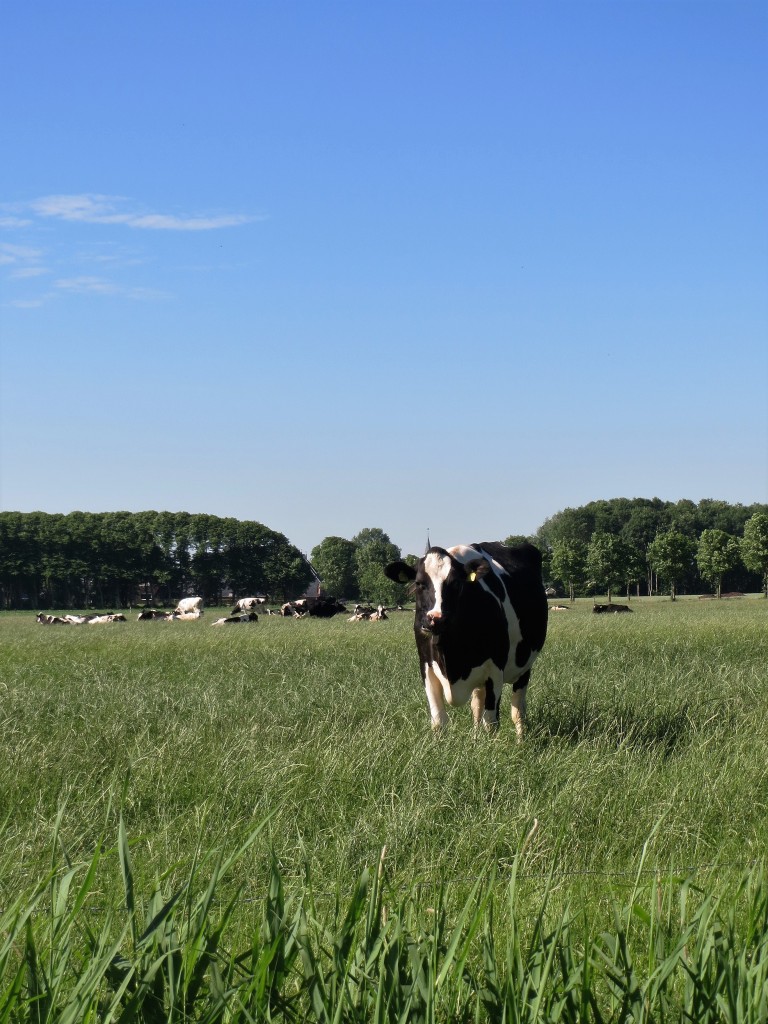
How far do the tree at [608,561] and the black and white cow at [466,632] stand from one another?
277 feet

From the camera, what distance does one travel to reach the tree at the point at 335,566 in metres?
121

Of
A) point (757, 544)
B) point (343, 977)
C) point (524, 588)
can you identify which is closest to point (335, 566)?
point (757, 544)

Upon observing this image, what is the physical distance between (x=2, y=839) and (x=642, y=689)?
8.11m

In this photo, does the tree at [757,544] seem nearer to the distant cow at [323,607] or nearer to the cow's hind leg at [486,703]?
the distant cow at [323,607]

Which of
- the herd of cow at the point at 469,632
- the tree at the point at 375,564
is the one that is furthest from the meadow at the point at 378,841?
the tree at the point at 375,564

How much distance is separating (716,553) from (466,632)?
298ft

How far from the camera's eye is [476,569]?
10492 mm

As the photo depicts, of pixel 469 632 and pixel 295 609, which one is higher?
pixel 469 632

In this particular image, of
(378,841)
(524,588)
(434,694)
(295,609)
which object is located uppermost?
(524,588)

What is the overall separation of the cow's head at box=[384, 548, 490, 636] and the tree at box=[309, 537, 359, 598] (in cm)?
10926

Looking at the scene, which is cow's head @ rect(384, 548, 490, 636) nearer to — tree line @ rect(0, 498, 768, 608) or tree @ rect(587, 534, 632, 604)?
tree line @ rect(0, 498, 768, 608)

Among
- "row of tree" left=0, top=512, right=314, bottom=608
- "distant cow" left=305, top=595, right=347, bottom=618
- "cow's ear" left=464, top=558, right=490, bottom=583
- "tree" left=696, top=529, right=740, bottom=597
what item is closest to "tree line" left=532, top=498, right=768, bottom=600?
"tree" left=696, top=529, right=740, bottom=597

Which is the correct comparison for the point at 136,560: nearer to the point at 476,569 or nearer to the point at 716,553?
the point at 716,553

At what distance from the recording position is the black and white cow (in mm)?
10086
